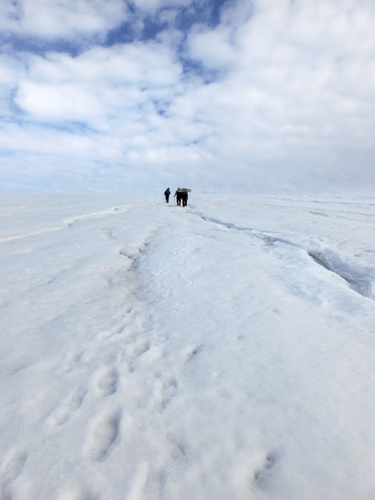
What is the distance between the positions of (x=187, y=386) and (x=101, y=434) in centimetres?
91

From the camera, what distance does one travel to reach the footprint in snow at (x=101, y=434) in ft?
7.07

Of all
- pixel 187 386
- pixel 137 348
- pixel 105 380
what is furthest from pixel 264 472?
pixel 137 348

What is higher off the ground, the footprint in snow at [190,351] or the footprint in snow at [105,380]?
the footprint in snow at [190,351]

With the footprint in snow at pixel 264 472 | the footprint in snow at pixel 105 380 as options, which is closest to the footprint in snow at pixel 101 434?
the footprint in snow at pixel 105 380

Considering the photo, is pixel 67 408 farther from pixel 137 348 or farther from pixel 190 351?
pixel 190 351

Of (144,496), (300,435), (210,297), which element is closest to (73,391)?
(144,496)

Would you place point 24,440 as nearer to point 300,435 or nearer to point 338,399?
point 300,435

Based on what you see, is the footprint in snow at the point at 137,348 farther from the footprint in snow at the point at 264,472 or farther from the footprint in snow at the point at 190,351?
the footprint in snow at the point at 264,472

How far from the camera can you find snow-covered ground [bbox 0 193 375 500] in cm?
195

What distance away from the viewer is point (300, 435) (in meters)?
2.22

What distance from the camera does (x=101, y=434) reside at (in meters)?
2.31

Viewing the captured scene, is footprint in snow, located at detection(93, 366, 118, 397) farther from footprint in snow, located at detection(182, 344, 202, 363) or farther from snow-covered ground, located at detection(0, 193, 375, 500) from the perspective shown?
footprint in snow, located at detection(182, 344, 202, 363)

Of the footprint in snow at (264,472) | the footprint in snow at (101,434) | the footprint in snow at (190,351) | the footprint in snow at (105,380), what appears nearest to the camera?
the footprint in snow at (264,472)

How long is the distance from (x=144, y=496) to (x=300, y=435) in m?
1.33
